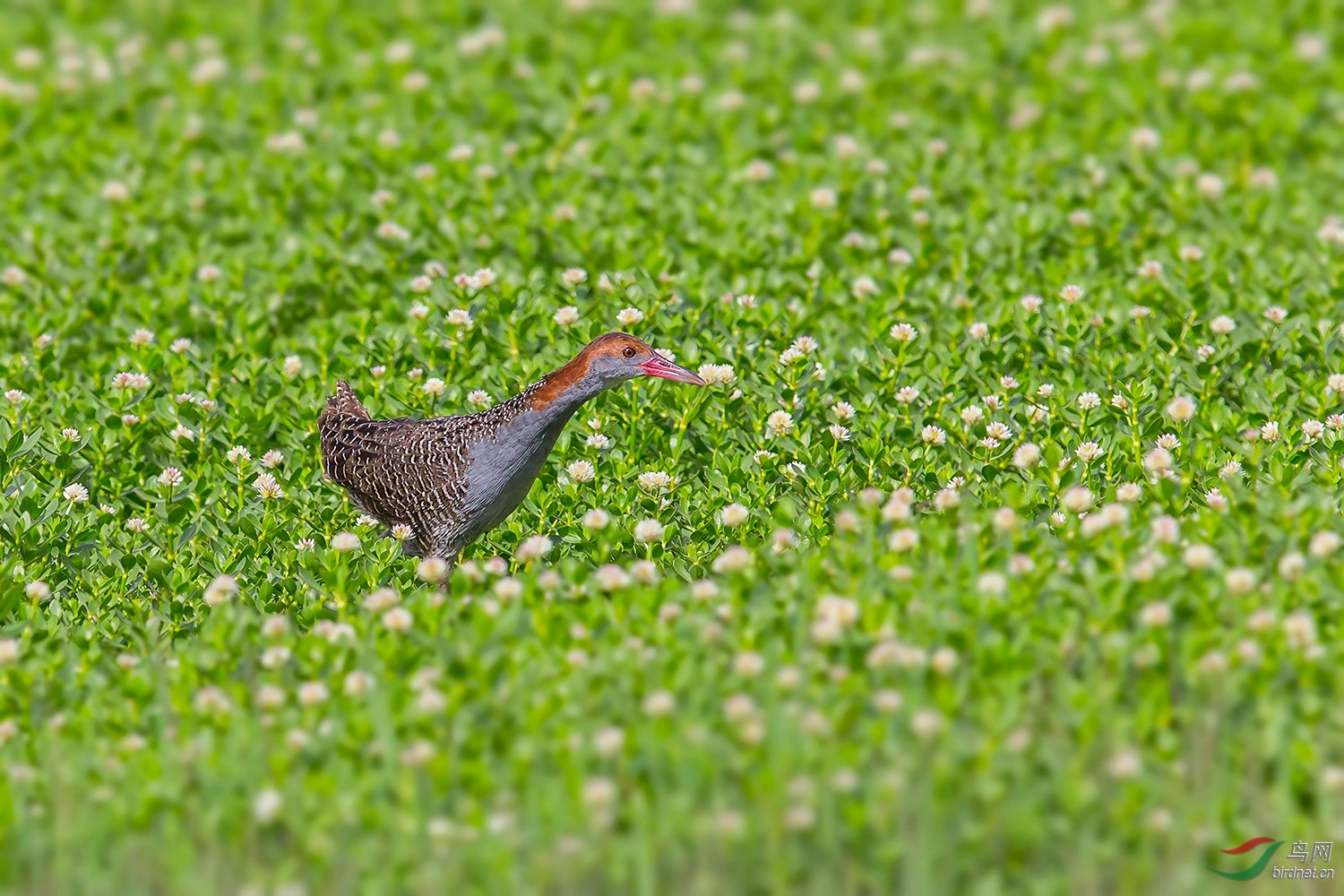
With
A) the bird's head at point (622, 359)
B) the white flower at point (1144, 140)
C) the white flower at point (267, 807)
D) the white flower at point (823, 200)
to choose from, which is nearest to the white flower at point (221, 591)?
the white flower at point (267, 807)

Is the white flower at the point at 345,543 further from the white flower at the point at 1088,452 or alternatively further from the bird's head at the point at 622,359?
the white flower at the point at 1088,452

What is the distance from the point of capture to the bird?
704cm

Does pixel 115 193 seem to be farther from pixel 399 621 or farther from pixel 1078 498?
pixel 1078 498

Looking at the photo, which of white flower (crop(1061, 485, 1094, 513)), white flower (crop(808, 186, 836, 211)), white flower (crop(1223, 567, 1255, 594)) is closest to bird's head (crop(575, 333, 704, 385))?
white flower (crop(1061, 485, 1094, 513))

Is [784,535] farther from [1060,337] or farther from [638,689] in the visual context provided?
[1060,337]

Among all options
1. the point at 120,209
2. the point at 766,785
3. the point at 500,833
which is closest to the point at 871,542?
the point at 766,785

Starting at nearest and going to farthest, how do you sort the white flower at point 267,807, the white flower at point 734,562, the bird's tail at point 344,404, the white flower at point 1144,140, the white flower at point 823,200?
the white flower at point 267,807 < the white flower at point 734,562 < the bird's tail at point 344,404 < the white flower at point 823,200 < the white flower at point 1144,140

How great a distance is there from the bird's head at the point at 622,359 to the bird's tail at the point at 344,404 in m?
1.43

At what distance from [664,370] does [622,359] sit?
0.19 metres

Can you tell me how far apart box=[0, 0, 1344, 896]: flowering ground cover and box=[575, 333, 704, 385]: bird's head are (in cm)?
62

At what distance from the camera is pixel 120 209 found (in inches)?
428

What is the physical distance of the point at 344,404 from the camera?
805 centimetres

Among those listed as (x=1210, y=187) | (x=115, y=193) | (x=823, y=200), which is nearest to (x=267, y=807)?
(x=823, y=200)

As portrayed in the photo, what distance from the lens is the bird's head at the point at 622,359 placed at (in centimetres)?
702
